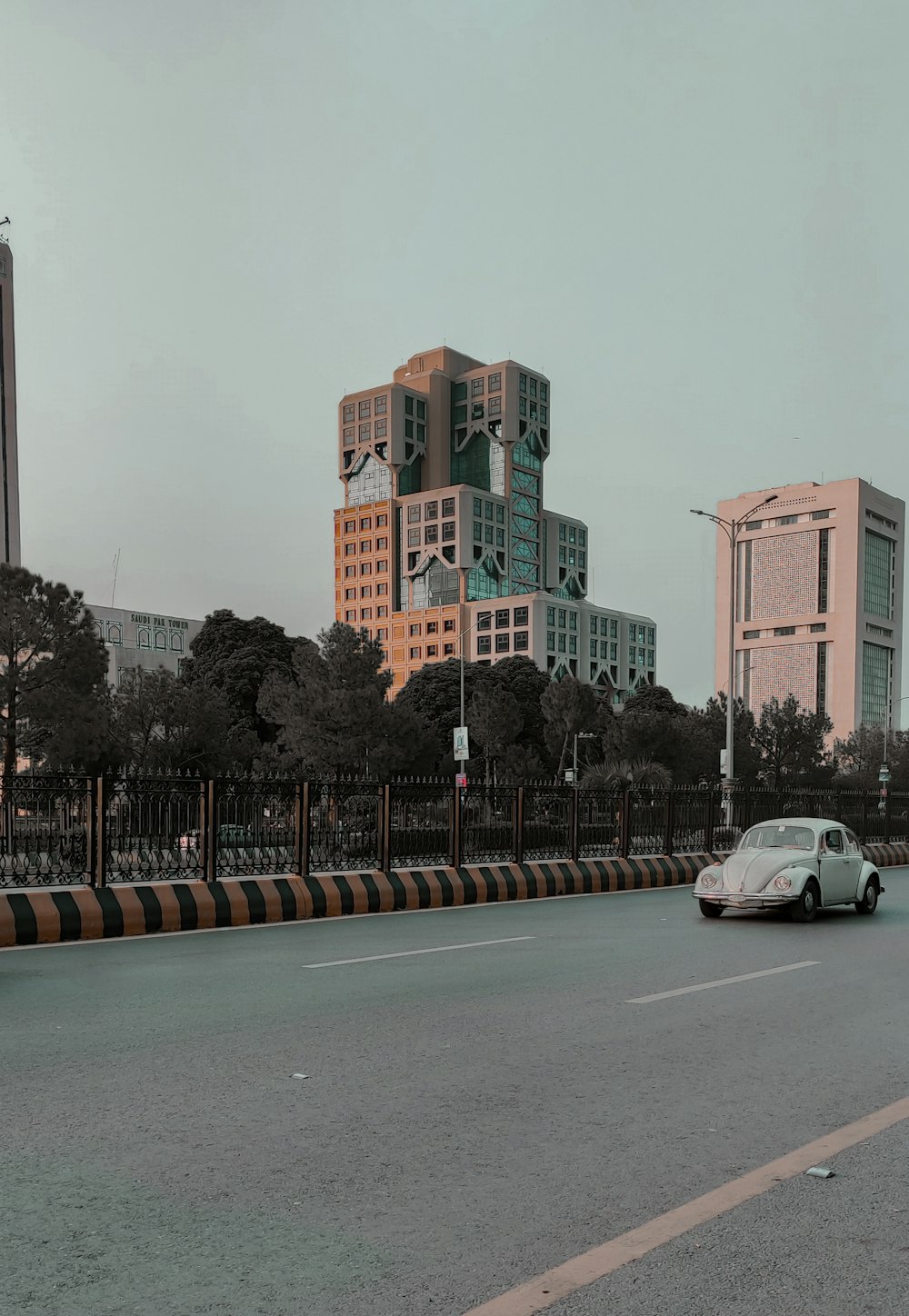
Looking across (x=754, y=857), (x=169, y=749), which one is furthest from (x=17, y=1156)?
(x=169, y=749)

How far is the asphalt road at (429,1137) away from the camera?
3.80 m

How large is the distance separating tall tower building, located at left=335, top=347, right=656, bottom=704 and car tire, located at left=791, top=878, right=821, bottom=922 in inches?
5459

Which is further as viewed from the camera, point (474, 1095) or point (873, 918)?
point (873, 918)

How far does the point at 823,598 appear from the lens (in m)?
177

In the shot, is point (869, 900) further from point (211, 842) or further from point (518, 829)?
point (211, 842)

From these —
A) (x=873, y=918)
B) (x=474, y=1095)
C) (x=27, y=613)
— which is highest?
(x=27, y=613)

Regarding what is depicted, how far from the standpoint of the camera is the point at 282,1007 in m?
8.64

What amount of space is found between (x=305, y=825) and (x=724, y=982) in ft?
28.3

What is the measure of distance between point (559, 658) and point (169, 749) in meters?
109

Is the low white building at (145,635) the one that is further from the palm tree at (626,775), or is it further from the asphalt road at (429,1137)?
the asphalt road at (429,1137)

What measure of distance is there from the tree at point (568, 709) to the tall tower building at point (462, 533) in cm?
6541

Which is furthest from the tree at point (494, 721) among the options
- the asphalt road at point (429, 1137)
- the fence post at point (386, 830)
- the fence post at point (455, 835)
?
the asphalt road at point (429, 1137)

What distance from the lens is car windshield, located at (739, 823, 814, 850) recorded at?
15875mm

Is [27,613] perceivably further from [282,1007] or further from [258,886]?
[282,1007]
